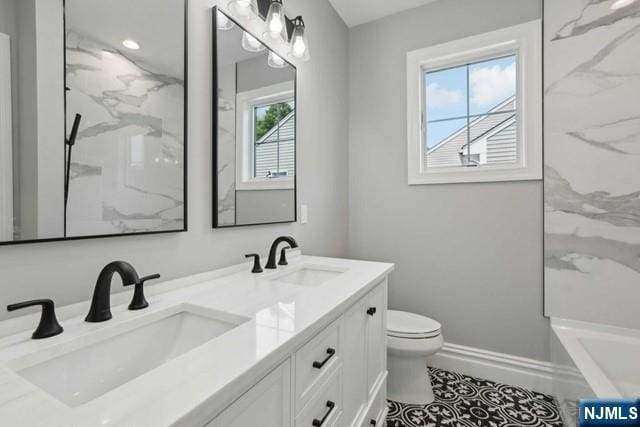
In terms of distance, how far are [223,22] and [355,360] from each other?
1.49 m

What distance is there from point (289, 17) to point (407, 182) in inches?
52.7

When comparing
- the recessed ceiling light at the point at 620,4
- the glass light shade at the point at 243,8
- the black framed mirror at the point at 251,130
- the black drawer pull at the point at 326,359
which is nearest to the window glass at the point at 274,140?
the black framed mirror at the point at 251,130

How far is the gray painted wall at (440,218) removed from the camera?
185cm

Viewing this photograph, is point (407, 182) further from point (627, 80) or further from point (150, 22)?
point (150, 22)

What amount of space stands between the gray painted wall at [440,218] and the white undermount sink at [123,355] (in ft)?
5.48

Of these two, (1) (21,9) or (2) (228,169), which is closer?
(1) (21,9)

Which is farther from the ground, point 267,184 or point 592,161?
point 592,161

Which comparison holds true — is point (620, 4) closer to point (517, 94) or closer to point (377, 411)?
point (517, 94)

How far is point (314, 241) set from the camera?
1.96 meters

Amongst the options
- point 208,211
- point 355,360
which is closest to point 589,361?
point 355,360

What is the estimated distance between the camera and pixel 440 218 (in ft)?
6.83

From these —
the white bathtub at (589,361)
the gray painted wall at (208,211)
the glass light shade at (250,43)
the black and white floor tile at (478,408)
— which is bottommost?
the black and white floor tile at (478,408)

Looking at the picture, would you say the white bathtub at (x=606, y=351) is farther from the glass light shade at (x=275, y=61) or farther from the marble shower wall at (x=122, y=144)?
the glass light shade at (x=275, y=61)

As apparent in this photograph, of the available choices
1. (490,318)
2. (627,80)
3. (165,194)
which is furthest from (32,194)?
(627,80)
